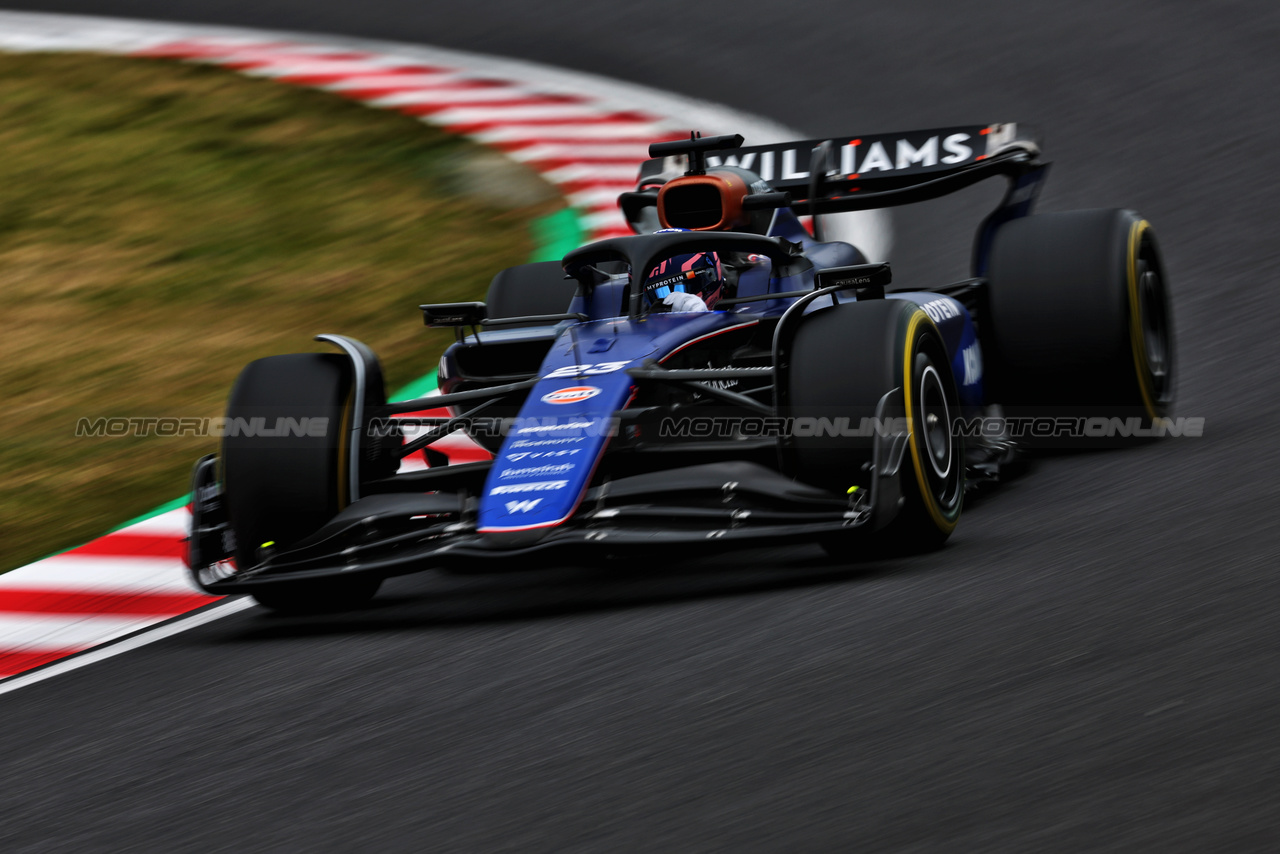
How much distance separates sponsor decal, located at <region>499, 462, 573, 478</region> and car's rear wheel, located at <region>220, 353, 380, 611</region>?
0.63 meters

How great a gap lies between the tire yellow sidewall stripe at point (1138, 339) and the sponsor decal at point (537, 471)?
2577mm

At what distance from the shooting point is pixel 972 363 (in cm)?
620

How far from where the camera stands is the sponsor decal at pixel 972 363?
611cm

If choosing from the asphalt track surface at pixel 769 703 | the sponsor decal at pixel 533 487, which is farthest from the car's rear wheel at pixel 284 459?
Result: the sponsor decal at pixel 533 487

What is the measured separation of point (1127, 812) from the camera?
9.63ft

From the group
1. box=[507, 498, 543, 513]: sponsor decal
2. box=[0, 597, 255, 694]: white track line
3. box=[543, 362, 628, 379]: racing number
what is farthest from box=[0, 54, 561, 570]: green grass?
box=[507, 498, 543, 513]: sponsor decal

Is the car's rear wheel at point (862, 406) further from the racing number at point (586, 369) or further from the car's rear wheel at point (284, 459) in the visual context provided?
the car's rear wheel at point (284, 459)

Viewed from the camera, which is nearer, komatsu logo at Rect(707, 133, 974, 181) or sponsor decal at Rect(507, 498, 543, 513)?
sponsor decal at Rect(507, 498, 543, 513)

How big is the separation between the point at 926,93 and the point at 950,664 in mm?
8794

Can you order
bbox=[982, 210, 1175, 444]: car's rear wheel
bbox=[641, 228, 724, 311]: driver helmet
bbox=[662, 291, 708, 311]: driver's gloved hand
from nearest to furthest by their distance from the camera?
1. bbox=[662, 291, 708, 311]: driver's gloved hand
2. bbox=[641, 228, 724, 311]: driver helmet
3. bbox=[982, 210, 1175, 444]: car's rear wheel

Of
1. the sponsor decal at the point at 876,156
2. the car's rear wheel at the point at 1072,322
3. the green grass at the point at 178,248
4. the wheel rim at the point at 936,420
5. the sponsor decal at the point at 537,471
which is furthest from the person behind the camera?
the green grass at the point at 178,248

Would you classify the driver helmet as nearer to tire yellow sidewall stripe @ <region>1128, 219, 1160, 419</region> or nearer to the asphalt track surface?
the asphalt track surface

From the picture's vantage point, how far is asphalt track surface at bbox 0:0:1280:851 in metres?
3.12

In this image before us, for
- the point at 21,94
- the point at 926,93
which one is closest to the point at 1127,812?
the point at 926,93
